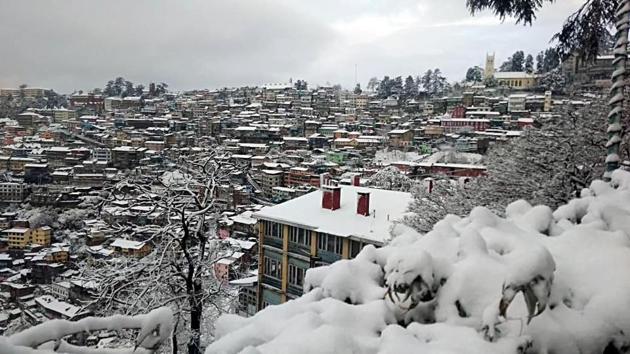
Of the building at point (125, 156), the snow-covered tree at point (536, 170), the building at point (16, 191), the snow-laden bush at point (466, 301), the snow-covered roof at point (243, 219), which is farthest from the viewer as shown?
the building at point (125, 156)

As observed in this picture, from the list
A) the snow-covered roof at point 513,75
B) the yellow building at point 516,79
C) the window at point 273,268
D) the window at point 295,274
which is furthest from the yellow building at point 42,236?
the snow-covered roof at point 513,75

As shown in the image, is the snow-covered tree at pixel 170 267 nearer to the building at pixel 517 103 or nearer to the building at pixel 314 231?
the building at pixel 314 231

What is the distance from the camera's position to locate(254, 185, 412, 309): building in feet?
31.9

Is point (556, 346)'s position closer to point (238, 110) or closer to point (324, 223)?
point (324, 223)

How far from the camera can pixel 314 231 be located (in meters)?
9.98

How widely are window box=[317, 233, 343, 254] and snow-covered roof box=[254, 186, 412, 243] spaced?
0.58 feet

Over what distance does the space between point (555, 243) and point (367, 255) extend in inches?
28.9

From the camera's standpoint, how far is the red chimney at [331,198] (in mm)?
10594

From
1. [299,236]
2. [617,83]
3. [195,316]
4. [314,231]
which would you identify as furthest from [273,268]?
[617,83]

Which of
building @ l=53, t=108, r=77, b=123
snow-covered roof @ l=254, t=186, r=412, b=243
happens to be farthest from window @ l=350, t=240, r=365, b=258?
building @ l=53, t=108, r=77, b=123

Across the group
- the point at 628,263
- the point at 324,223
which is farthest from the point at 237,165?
the point at 628,263

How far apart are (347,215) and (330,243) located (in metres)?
0.91

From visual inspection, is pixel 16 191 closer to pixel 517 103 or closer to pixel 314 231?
pixel 314 231

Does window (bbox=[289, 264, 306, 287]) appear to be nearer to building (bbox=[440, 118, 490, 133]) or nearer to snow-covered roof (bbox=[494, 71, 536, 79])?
building (bbox=[440, 118, 490, 133])
